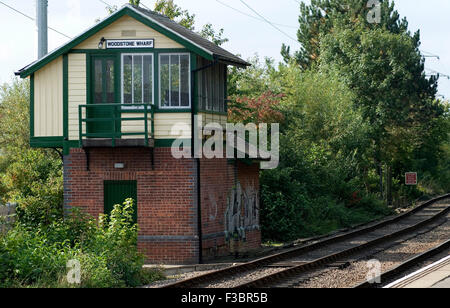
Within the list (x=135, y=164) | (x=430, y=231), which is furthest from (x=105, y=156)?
(x=430, y=231)

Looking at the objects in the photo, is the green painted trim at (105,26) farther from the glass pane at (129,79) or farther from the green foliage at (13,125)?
the green foliage at (13,125)

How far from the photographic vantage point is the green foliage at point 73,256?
533 inches

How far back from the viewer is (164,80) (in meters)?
19.6

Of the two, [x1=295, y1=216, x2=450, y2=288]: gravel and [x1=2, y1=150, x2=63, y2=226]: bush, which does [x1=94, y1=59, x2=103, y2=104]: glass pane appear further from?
[x1=295, y1=216, x2=450, y2=288]: gravel

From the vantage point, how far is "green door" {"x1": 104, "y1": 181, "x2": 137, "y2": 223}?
19.6m

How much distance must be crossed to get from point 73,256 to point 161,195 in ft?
16.8

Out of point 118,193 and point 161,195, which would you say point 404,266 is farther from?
point 118,193

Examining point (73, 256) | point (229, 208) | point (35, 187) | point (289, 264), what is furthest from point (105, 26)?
point (289, 264)

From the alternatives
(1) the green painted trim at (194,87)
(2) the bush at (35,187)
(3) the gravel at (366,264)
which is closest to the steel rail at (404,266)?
(3) the gravel at (366,264)

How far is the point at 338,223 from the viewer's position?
100ft

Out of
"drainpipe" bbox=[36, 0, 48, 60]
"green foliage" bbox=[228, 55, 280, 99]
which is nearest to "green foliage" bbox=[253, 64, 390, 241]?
"green foliage" bbox=[228, 55, 280, 99]

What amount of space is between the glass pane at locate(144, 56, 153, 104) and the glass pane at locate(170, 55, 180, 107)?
54cm

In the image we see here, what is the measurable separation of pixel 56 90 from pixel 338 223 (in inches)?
592

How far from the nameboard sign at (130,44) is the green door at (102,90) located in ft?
1.08
